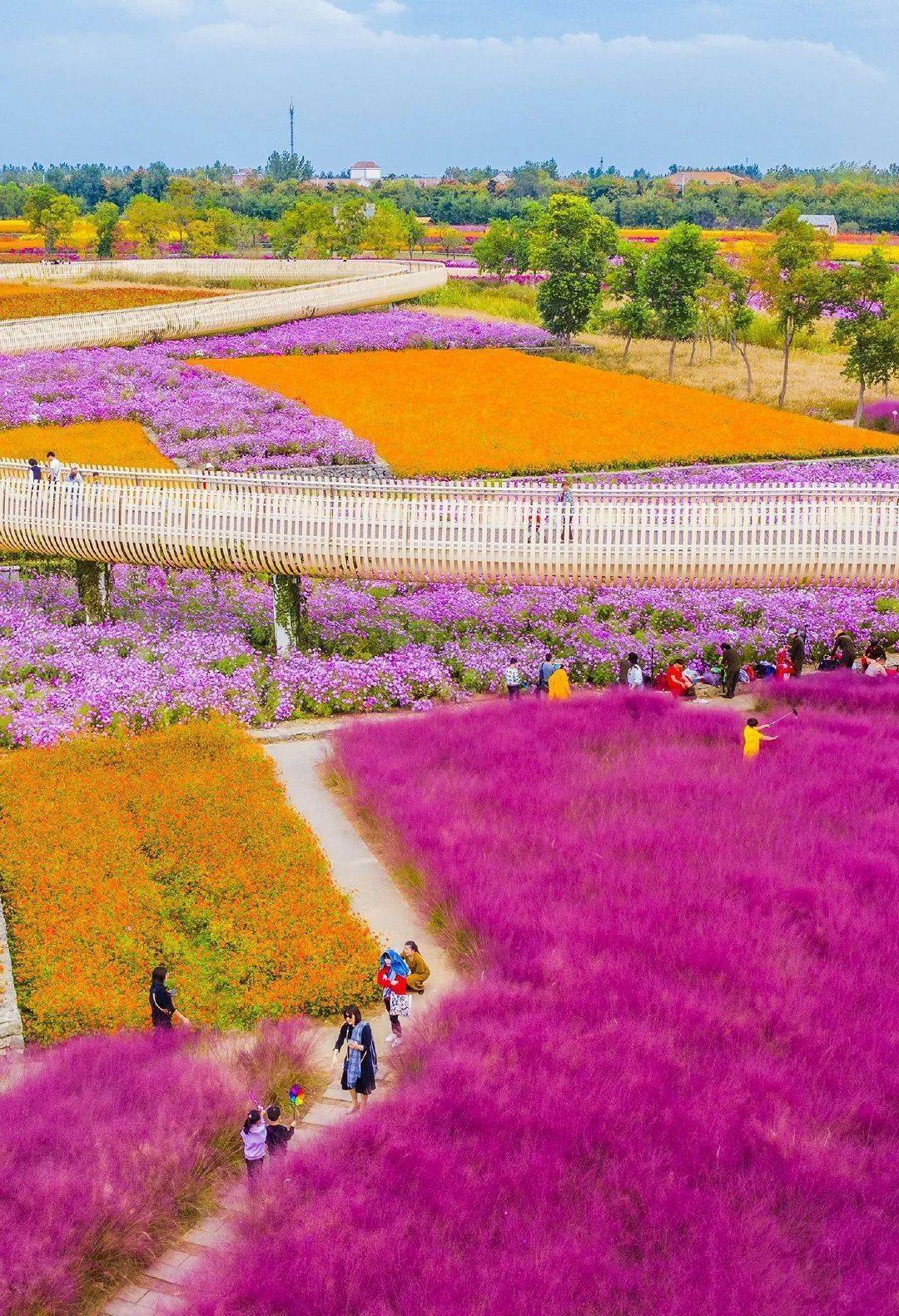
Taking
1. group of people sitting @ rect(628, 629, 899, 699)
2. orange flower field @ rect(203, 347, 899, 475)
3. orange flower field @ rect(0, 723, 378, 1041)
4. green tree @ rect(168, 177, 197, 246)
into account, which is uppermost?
green tree @ rect(168, 177, 197, 246)

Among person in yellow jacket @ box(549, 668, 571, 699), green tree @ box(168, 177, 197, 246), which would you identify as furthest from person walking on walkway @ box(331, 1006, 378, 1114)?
green tree @ box(168, 177, 197, 246)

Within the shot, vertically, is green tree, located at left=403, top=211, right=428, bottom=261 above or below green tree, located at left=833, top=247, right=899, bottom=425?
above

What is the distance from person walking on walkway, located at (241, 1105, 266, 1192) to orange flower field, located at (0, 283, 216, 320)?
5641cm

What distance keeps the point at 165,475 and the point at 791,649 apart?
1346cm

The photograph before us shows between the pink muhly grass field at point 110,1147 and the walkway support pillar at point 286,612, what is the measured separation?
12.7m

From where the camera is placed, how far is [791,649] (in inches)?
992

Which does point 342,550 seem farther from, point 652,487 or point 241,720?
point 652,487

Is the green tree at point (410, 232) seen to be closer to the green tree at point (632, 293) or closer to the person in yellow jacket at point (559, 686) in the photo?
the green tree at point (632, 293)

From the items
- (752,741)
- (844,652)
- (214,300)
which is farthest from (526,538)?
(214,300)

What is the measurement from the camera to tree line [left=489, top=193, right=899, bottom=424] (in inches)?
2007

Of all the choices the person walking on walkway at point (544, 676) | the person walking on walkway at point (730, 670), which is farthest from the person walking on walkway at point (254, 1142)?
the person walking on walkway at point (730, 670)

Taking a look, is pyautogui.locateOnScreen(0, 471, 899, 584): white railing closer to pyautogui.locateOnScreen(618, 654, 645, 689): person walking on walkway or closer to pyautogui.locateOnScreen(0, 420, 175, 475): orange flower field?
pyautogui.locateOnScreen(618, 654, 645, 689): person walking on walkway

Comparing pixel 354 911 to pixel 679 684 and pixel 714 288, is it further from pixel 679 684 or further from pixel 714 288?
pixel 714 288

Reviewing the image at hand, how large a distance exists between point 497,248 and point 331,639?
231 feet
